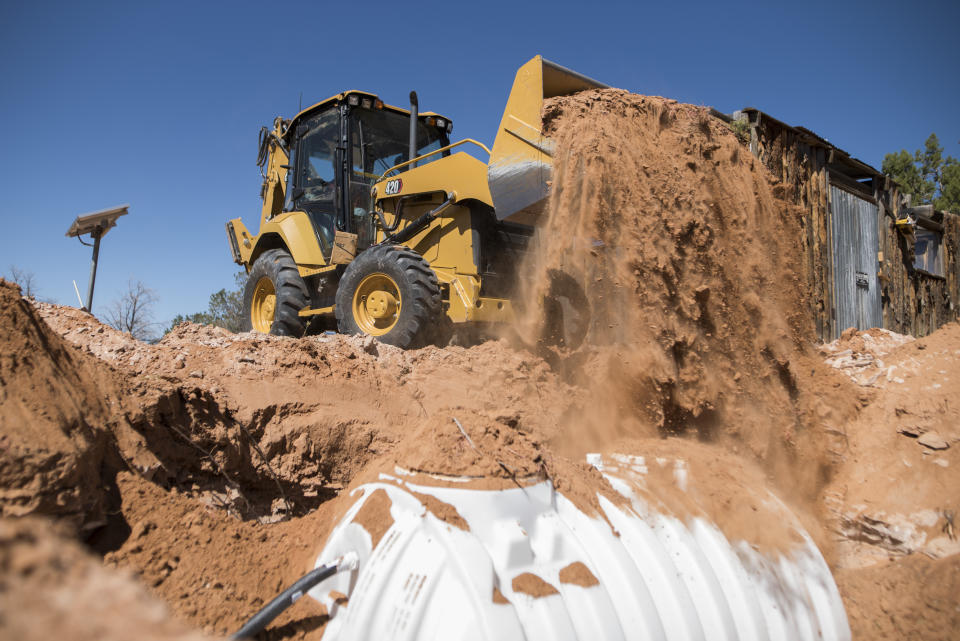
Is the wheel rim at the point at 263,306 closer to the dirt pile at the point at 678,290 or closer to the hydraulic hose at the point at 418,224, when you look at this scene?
the hydraulic hose at the point at 418,224

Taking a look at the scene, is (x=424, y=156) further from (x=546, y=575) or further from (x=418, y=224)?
(x=546, y=575)

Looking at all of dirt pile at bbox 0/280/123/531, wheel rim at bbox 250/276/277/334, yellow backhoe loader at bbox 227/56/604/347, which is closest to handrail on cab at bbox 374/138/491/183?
yellow backhoe loader at bbox 227/56/604/347

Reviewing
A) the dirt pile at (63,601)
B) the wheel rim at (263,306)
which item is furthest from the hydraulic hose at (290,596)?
the wheel rim at (263,306)

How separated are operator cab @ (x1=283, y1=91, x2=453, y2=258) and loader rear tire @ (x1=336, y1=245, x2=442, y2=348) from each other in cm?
112

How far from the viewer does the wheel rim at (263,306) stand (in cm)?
841

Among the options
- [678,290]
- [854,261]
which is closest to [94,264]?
[678,290]

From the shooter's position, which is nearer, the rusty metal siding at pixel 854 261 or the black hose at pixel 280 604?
the black hose at pixel 280 604

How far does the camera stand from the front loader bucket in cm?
479

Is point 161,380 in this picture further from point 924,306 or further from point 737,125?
point 924,306

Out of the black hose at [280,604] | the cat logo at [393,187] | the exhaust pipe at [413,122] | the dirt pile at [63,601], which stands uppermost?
the exhaust pipe at [413,122]

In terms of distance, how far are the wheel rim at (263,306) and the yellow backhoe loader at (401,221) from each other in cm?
2

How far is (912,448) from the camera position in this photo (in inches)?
159

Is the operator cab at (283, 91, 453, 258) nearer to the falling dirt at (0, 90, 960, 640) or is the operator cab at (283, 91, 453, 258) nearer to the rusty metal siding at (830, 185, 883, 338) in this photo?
the falling dirt at (0, 90, 960, 640)

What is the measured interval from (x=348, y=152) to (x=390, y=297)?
2.27 metres
